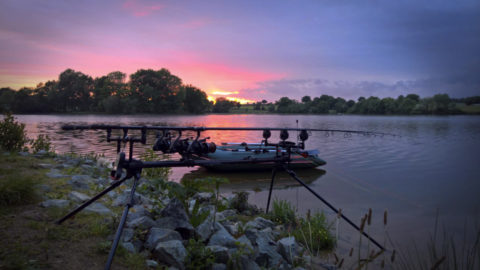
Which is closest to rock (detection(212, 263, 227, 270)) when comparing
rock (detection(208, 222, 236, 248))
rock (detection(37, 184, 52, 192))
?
rock (detection(208, 222, 236, 248))

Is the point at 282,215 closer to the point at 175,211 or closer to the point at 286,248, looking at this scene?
the point at 286,248

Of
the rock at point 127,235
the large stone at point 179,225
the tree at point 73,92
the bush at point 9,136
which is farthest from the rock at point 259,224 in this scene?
the tree at point 73,92

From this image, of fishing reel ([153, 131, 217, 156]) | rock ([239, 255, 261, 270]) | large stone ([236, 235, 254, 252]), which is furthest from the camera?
large stone ([236, 235, 254, 252])

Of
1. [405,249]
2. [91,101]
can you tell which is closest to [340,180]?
[405,249]

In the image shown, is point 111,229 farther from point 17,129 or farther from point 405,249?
point 17,129

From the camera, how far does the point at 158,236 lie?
3445 mm

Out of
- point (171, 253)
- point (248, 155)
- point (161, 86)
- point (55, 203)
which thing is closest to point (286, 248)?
point (171, 253)

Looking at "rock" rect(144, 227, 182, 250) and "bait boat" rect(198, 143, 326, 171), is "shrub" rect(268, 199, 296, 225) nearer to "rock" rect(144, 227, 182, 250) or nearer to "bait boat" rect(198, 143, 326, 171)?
"rock" rect(144, 227, 182, 250)

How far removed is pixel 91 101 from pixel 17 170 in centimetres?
7785

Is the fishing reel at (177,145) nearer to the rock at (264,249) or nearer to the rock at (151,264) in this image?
the rock at (151,264)

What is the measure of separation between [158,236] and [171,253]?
388mm

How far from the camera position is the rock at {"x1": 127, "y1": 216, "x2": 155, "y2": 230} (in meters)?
3.74

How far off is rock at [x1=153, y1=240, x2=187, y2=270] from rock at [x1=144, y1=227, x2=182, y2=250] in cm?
14

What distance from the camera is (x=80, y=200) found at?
4871 mm
